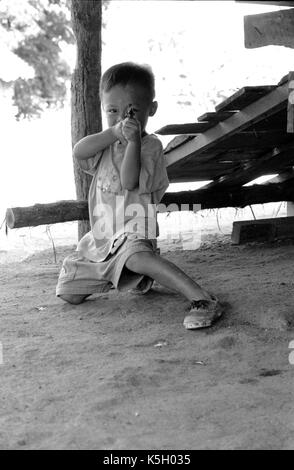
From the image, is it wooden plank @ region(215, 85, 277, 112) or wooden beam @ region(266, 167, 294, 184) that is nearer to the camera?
wooden plank @ region(215, 85, 277, 112)

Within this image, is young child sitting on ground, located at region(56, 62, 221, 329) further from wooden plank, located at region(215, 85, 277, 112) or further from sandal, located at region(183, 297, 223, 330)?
wooden plank, located at region(215, 85, 277, 112)

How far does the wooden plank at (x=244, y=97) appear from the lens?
4.05 meters

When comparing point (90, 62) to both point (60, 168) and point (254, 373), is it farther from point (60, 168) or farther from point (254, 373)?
point (60, 168)

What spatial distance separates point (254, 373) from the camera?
2.83 metres

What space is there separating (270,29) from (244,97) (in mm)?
1122

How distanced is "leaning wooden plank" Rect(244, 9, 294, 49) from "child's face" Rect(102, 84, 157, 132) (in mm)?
925

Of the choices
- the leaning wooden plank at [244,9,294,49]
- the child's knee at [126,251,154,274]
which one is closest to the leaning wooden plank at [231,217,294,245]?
the child's knee at [126,251,154,274]

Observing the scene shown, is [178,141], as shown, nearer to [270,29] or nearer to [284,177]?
[284,177]

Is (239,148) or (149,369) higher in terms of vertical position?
(239,148)

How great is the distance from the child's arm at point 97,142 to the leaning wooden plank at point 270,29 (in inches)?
38.7

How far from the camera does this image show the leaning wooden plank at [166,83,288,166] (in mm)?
4125

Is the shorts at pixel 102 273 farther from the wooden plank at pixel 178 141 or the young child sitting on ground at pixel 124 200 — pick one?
the wooden plank at pixel 178 141

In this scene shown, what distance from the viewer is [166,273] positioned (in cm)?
365

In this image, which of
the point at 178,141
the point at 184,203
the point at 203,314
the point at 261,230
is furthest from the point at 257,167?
the point at 203,314
